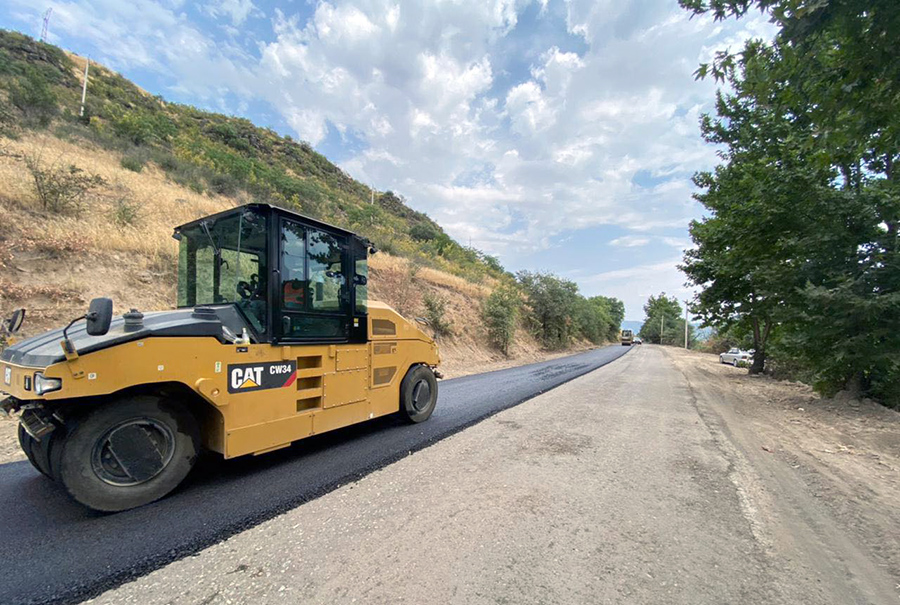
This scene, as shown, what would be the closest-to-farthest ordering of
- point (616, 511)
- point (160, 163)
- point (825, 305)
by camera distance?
point (616, 511), point (825, 305), point (160, 163)

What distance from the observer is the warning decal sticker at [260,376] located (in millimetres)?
3465

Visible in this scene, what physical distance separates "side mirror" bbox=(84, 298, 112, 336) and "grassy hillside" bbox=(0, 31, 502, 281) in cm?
1742

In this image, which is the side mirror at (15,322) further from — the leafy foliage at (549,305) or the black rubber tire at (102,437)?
the leafy foliage at (549,305)

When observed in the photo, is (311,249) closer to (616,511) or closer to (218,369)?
(218,369)

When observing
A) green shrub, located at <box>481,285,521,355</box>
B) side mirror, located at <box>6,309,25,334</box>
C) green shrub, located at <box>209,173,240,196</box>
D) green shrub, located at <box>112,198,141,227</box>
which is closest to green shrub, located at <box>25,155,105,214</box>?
green shrub, located at <box>112,198,141,227</box>

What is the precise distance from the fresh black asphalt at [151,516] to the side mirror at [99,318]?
1.40 m

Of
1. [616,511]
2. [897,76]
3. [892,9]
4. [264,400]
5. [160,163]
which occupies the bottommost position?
[616,511]

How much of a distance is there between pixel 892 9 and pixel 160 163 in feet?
75.5

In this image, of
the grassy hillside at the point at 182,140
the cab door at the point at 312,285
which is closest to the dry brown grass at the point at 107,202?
the grassy hillside at the point at 182,140

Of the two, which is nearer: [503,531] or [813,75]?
[503,531]

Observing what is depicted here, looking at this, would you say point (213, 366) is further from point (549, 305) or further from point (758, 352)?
point (549, 305)

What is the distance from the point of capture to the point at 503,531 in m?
2.86

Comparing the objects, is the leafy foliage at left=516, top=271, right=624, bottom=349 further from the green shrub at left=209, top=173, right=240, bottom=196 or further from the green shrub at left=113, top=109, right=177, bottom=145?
the green shrub at left=113, top=109, right=177, bottom=145

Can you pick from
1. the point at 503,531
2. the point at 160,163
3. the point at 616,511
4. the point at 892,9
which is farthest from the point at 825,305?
the point at 160,163
